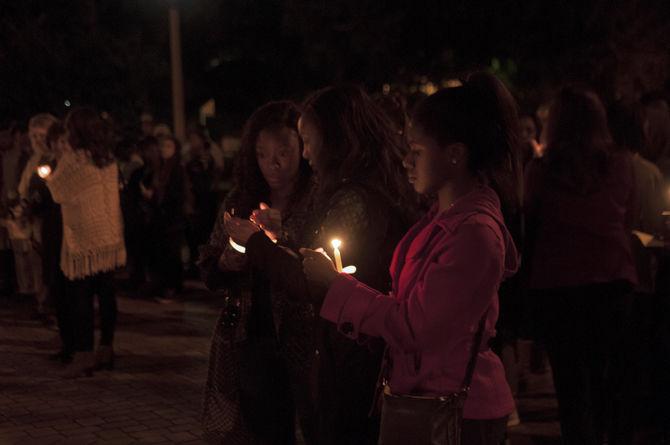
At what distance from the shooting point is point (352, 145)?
3.52m

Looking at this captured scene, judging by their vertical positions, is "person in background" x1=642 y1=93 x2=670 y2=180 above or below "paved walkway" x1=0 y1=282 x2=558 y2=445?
above

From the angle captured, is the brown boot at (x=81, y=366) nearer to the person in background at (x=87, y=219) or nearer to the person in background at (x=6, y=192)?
the person in background at (x=87, y=219)

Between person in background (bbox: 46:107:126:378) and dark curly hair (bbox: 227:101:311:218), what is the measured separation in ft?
10.3

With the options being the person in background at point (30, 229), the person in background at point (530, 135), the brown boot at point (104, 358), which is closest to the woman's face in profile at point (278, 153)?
the brown boot at point (104, 358)

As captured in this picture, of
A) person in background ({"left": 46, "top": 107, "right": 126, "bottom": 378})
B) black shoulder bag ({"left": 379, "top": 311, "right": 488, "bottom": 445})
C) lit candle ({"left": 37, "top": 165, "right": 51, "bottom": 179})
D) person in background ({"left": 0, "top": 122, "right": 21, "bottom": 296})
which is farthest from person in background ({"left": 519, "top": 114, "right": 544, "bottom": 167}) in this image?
black shoulder bag ({"left": 379, "top": 311, "right": 488, "bottom": 445})

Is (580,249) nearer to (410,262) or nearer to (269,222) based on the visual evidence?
(269,222)

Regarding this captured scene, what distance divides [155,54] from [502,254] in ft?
63.7

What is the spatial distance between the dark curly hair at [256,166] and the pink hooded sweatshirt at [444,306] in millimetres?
1570

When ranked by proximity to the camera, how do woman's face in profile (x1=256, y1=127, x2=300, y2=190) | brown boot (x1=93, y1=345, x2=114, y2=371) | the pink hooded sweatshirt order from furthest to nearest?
brown boot (x1=93, y1=345, x2=114, y2=371) < woman's face in profile (x1=256, y1=127, x2=300, y2=190) < the pink hooded sweatshirt

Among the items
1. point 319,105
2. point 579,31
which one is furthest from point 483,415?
point 579,31

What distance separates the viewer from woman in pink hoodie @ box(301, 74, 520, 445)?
8.66ft

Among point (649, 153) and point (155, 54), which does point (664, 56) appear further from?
point (649, 153)

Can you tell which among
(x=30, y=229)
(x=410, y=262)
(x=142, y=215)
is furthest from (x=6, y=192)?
(x=410, y=262)

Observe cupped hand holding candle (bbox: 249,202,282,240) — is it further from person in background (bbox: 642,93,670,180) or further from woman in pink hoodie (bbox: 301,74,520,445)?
person in background (bbox: 642,93,670,180)
